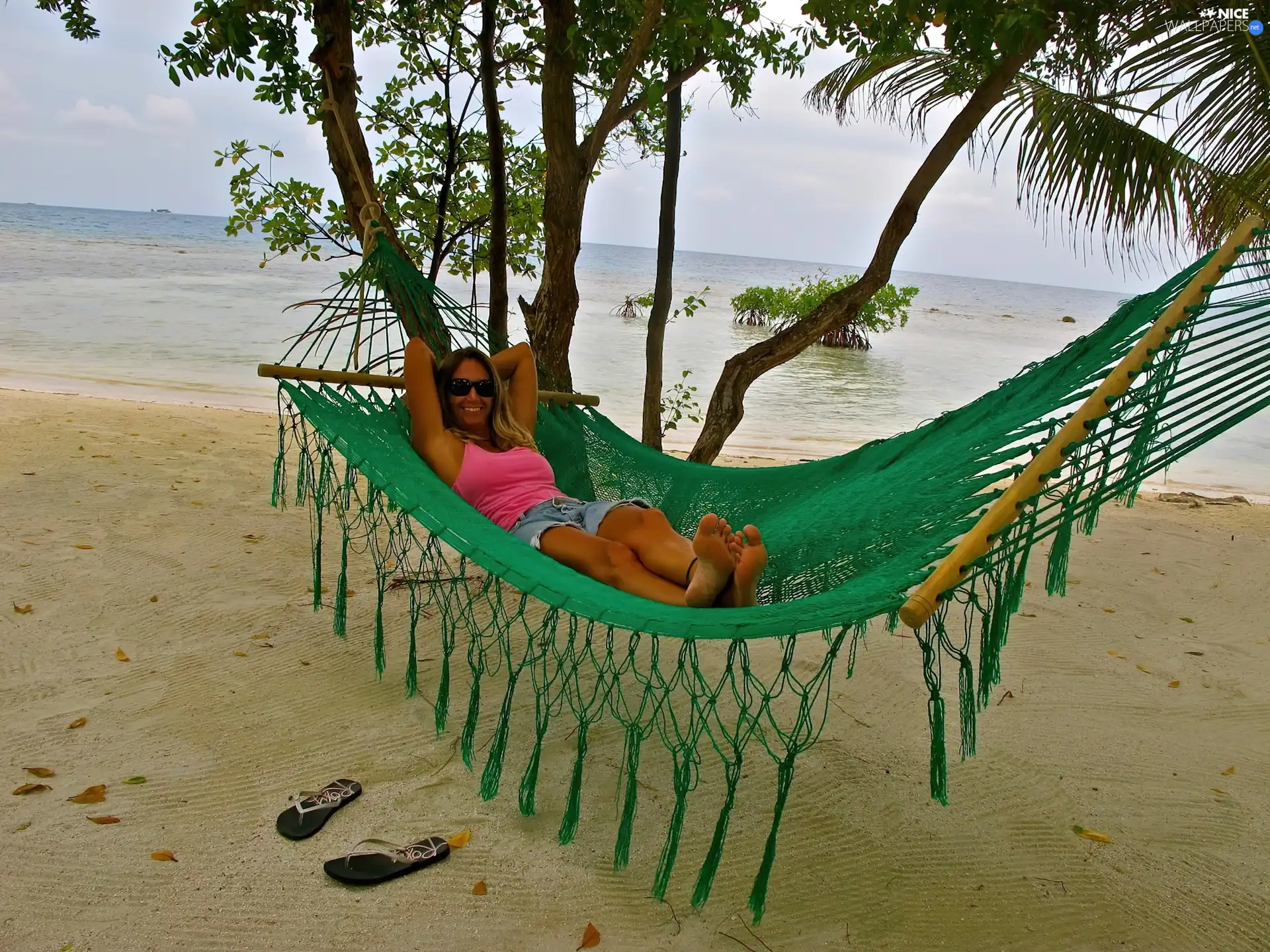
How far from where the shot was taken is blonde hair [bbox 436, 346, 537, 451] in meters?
2.20

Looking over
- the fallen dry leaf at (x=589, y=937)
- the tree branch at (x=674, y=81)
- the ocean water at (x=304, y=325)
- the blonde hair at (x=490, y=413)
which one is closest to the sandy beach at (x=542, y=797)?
the fallen dry leaf at (x=589, y=937)

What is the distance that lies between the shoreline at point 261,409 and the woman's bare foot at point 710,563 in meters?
3.77

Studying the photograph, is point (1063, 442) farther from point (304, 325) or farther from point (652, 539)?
point (304, 325)

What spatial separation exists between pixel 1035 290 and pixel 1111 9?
43121mm

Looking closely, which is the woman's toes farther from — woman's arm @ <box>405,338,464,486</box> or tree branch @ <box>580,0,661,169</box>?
tree branch @ <box>580,0,661,169</box>

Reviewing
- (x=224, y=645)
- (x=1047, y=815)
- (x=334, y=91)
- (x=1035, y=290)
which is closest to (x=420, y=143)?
(x=334, y=91)

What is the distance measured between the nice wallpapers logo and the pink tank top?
2.28m

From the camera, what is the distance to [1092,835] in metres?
1.64

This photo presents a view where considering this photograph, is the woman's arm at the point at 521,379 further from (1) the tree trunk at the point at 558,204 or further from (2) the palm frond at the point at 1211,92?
(2) the palm frond at the point at 1211,92

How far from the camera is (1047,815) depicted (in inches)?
66.9

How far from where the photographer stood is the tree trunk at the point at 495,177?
2.73 meters

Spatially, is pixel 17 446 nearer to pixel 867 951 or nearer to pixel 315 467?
pixel 315 467

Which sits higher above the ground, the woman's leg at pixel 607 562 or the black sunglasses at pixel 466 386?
the black sunglasses at pixel 466 386

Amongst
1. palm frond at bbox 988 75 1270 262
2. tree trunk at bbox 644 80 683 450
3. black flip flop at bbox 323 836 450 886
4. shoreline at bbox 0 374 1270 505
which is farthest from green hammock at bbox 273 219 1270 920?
shoreline at bbox 0 374 1270 505
